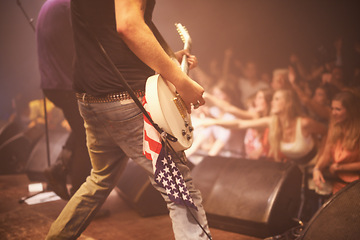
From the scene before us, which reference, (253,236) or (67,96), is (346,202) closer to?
(253,236)

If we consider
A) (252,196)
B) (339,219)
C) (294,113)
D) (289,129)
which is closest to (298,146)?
(289,129)

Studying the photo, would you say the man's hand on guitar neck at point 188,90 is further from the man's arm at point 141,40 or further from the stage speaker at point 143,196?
the stage speaker at point 143,196

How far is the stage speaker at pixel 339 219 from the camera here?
66.0 inches

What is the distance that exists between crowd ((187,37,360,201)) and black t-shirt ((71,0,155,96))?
2052 mm

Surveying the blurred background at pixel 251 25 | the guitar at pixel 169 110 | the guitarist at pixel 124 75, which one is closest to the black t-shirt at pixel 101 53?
the guitarist at pixel 124 75

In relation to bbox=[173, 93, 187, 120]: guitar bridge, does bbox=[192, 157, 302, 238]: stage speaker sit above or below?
below

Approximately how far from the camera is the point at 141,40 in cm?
126

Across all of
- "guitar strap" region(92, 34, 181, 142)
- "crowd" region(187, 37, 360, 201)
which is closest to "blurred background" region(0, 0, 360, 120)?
"crowd" region(187, 37, 360, 201)

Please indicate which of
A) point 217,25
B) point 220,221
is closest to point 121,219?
point 220,221

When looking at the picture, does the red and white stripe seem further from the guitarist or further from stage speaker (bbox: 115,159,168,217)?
stage speaker (bbox: 115,159,168,217)

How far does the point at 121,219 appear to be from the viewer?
Result: 273 cm

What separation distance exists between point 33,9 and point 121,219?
3.02 meters

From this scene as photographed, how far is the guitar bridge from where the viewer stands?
4.73 feet

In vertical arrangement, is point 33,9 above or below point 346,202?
above
